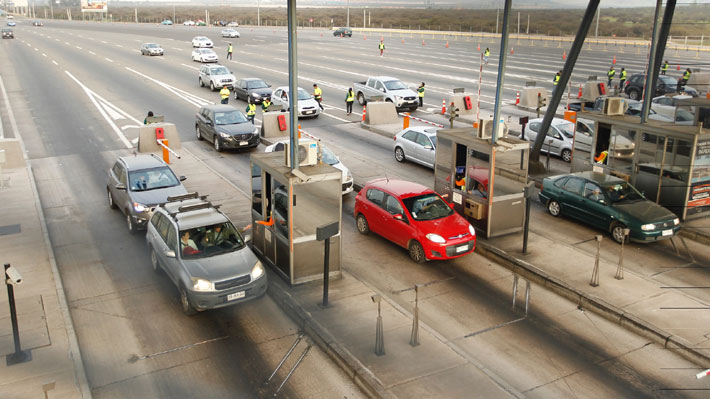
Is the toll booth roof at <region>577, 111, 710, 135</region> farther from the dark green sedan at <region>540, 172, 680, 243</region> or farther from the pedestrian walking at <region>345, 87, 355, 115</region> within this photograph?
the pedestrian walking at <region>345, 87, 355, 115</region>

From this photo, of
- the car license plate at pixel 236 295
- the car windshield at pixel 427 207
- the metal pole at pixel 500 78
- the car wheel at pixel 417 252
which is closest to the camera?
the car license plate at pixel 236 295

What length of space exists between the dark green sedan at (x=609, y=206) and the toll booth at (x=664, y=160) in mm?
1571

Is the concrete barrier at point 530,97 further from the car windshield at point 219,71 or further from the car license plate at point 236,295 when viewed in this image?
the car license plate at point 236,295

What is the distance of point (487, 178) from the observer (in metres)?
16.1

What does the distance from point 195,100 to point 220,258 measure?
26.8m

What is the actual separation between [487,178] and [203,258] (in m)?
7.57

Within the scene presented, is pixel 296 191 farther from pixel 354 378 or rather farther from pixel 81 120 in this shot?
pixel 81 120

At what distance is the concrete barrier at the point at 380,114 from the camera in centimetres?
3041

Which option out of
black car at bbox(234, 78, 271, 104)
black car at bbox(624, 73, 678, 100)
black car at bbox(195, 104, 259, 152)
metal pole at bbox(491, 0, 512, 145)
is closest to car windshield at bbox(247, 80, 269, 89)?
black car at bbox(234, 78, 271, 104)

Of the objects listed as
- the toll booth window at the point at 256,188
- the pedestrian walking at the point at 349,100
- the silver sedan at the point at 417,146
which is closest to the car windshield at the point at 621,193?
the silver sedan at the point at 417,146

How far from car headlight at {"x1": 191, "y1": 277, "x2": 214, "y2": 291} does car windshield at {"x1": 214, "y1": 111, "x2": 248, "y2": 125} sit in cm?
1494

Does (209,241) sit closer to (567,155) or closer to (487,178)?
(487,178)

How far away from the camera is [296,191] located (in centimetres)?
1305

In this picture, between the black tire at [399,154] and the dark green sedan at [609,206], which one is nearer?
the dark green sedan at [609,206]
